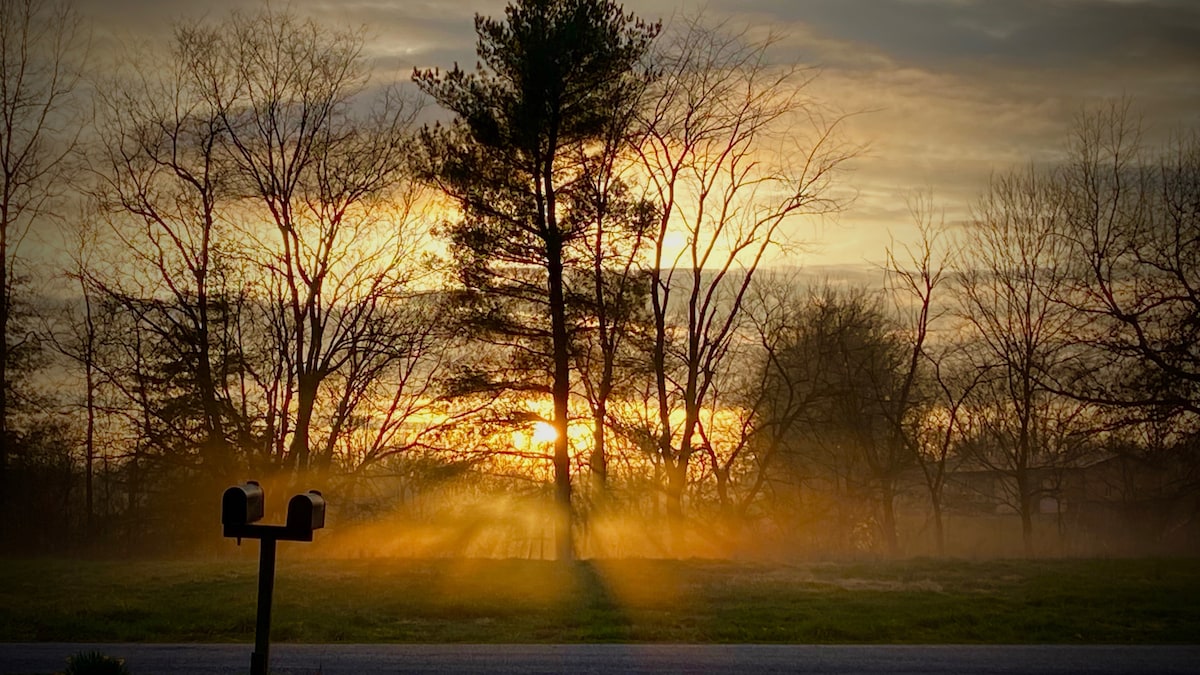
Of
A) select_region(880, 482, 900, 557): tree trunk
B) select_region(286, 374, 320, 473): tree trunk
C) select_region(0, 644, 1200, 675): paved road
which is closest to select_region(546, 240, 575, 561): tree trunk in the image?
select_region(286, 374, 320, 473): tree trunk

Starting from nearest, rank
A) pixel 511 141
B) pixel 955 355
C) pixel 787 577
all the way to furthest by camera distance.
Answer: pixel 787 577, pixel 511 141, pixel 955 355

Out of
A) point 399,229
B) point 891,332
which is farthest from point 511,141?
point 891,332

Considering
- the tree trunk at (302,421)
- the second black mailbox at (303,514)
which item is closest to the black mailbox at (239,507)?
the second black mailbox at (303,514)

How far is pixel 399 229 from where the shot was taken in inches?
1020

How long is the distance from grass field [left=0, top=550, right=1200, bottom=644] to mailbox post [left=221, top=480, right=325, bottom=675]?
4319mm

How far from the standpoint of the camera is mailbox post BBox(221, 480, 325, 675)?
7121 mm

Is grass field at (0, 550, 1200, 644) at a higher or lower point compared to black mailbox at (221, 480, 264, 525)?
lower

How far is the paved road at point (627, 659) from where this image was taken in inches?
384

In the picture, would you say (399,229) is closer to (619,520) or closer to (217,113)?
(217,113)

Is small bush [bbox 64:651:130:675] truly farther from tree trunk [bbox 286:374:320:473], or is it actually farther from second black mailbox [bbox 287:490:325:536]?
tree trunk [bbox 286:374:320:473]

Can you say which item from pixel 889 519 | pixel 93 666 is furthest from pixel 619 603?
pixel 889 519

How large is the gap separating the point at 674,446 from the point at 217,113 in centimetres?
1482

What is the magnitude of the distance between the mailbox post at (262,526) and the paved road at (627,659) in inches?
79.2

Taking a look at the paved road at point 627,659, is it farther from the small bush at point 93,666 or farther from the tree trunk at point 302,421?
the tree trunk at point 302,421
